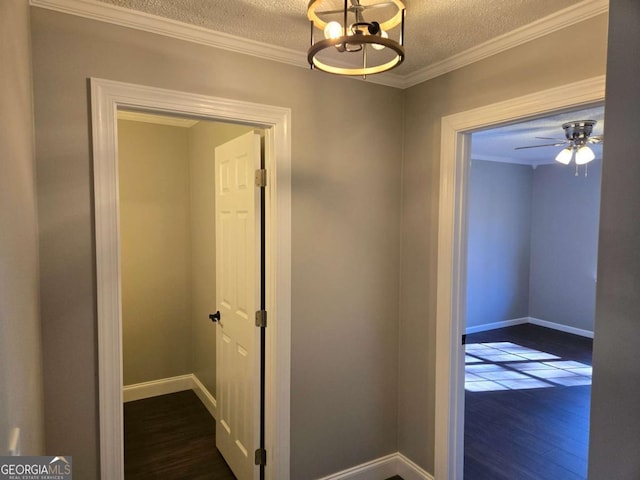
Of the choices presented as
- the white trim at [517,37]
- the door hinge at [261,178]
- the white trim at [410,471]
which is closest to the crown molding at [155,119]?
the door hinge at [261,178]

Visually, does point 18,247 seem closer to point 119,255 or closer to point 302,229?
point 119,255

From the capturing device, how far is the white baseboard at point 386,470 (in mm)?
2436

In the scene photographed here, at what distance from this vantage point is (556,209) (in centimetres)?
620

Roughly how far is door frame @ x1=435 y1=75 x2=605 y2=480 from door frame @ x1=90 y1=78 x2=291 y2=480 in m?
0.87

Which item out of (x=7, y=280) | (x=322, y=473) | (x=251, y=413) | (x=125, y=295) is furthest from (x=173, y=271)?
(x=7, y=280)

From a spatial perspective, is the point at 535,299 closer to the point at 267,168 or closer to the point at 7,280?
the point at 267,168

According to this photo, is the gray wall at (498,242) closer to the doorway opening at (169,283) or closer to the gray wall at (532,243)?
the gray wall at (532,243)

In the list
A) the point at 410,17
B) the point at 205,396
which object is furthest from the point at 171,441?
the point at 410,17

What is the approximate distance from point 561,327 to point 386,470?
4908 mm

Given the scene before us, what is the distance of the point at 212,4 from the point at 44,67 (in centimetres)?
71

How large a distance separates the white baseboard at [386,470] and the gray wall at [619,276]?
1.99m

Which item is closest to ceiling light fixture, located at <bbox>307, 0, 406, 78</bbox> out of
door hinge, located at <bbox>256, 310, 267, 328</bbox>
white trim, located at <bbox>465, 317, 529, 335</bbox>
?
door hinge, located at <bbox>256, 310, 267, 328</bbox>

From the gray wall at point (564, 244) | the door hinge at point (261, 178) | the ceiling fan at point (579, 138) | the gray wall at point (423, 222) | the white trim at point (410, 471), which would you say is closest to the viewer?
the gray wall at point (423, 222)

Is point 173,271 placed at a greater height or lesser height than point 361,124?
lesser
